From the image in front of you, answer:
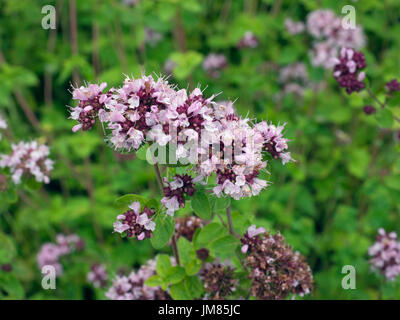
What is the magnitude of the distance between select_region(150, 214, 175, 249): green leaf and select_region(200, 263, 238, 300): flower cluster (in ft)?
1.09

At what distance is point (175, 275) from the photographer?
186cm

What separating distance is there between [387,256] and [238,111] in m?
1.80

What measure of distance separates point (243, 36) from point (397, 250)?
2148 millimetres

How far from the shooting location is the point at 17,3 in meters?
3.70

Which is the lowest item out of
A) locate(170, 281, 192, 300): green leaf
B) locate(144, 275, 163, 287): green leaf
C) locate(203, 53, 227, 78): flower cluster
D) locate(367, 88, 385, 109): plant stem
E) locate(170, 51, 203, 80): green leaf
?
locate(170, 281, 192, 300): green leaf

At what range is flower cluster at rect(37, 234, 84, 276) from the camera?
3342 mm

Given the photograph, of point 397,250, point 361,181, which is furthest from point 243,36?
point 397,250

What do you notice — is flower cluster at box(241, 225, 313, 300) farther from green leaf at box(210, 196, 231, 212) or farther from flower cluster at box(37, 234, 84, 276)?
flower cluster at box(37, 234, 84, 276)

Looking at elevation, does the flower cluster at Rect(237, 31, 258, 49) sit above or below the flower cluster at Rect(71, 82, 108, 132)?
above

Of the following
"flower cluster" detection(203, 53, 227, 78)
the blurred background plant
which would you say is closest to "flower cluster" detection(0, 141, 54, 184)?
the blurred background plant

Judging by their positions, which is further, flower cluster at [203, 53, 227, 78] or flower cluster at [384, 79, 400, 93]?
flower cluster at [203, 53, 227, 78]
